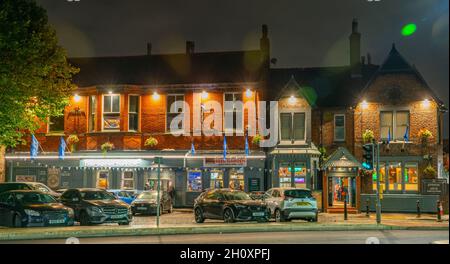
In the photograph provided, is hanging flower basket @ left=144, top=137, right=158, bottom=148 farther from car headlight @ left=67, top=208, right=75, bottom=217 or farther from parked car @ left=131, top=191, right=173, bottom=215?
car headlight @ left=67, top=208, right=75, bottom=217

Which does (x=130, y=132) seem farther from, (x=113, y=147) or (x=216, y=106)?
(x=216, y=106)

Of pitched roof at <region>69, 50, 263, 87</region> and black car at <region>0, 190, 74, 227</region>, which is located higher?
pitched roof at <region>69, 50, 263, 87</region>

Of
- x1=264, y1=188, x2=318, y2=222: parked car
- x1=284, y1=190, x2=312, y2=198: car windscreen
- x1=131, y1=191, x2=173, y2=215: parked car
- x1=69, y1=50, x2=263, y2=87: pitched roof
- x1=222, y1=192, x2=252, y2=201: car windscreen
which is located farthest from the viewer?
x1=69, y1=50, x2=263, y2=87: pitched roof

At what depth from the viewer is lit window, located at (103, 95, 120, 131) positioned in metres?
40.7

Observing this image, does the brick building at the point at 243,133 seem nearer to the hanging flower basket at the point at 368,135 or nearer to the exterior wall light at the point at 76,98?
the exterior wall light at the point at 76,98

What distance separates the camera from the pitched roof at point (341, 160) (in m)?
36.8

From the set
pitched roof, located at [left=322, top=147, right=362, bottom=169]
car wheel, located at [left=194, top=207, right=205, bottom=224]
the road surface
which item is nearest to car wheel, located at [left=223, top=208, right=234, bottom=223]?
car wheel, located at [left=194, top=207, right=205, bottom=224]

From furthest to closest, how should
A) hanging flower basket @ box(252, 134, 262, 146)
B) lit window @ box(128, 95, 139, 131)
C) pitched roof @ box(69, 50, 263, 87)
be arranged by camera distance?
pitched roof @ box(69, 50, 263, 87)
lit window @ box(128, 95, 139, 131)
hanging flower basket @ box(252, 134, 262, 146)

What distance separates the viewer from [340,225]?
83.6 ft

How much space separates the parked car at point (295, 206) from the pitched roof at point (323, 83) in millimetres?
11557

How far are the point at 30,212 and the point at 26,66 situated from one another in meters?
8.43

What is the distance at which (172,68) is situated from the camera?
4325cm

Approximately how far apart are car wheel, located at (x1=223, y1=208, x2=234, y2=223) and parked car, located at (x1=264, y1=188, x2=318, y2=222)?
8.53 feet
